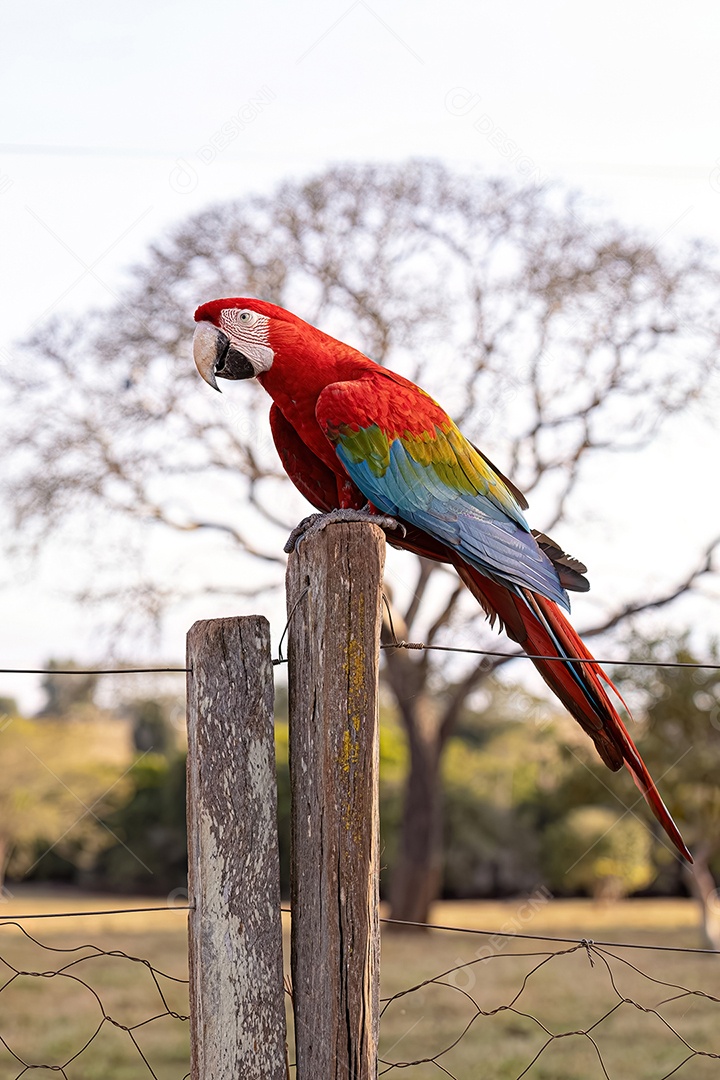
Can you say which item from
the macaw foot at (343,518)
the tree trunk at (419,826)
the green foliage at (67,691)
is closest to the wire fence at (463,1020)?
the tree trunk at (419,826)

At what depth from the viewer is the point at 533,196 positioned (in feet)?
29.8

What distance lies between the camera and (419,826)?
985cm

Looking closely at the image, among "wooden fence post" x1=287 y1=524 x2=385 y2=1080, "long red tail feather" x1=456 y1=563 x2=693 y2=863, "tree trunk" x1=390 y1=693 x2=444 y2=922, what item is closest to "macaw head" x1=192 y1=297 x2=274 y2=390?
"long red tail feather" x1=456 y1=563 x2=693 y2=863

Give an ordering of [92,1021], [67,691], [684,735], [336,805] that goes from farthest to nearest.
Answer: [67,691]
[684,735]
[92,1021]
[336,805]

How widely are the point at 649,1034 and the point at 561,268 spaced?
21.2 ft

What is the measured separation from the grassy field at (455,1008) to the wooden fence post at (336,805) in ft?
8.72

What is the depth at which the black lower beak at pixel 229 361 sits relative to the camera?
2.14m

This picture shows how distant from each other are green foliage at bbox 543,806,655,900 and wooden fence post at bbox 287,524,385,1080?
415 inches

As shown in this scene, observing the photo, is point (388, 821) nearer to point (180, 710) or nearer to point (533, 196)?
point (180, 710)

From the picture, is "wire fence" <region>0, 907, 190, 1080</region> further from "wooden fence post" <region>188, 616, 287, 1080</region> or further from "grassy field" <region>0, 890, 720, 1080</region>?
"wooden fence post" <region>188, 616, 287, 1080</region>

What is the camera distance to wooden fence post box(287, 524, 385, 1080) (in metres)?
1.35

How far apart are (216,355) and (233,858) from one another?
3.81ft

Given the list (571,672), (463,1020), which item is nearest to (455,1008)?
(463,1020)

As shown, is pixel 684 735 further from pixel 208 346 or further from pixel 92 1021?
pixel 208 346
